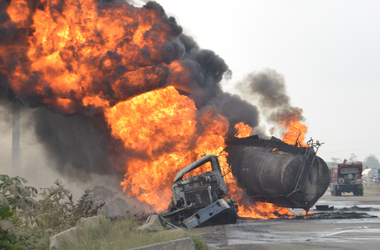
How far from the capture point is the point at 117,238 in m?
7.78

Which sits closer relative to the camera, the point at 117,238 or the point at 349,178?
the point at 117,238

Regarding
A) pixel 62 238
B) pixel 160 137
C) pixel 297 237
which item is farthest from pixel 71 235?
pixel 160 137

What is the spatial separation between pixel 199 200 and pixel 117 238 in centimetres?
491

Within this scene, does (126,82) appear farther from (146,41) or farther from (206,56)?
(206,56)

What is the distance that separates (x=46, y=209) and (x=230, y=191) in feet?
27.4

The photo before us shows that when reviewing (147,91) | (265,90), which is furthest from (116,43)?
(265,90)

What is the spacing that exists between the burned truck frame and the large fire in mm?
3132

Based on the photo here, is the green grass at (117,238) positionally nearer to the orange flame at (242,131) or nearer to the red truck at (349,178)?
the orange flame at (242,131)

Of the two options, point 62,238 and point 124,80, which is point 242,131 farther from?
point 62,238

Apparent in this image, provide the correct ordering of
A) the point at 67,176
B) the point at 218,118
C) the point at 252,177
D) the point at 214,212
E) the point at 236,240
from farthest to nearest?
1. the point at 67,176
2. the point at 218,118
3. the point at 252,177
4. the point at 214,212
5. the point at 236,240

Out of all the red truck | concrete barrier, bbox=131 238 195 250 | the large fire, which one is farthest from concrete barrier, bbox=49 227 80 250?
the red truck

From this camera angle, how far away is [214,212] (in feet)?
38.5

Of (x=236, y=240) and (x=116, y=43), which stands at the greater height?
(x=116, y=43)

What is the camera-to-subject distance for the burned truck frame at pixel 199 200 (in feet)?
38.4
